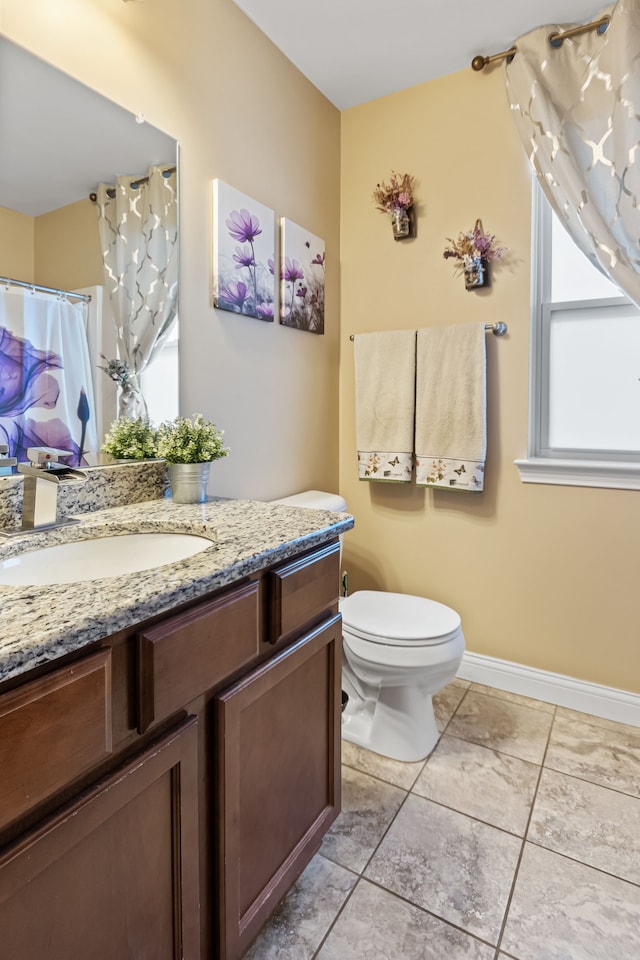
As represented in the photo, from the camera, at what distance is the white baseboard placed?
6.30 feet

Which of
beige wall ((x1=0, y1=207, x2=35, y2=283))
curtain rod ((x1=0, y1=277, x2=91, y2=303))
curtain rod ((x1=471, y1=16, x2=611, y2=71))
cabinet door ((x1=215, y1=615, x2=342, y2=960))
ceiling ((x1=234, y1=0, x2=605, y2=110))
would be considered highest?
ceiling ((x1=234, y1=0, x2=605, y2=110))

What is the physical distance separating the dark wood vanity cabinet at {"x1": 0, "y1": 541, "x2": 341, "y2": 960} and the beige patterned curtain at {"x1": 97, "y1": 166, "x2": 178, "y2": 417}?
765mm

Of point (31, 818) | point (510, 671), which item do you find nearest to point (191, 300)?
point (31, 818)

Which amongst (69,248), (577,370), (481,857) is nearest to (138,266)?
(69,248)

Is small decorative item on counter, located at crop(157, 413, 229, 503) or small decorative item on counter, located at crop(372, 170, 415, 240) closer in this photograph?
small decorative item on counter, located at crop(157, 413, 229, 503)

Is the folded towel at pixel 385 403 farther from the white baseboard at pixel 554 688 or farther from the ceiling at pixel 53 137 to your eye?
the ceiling at pixel 53 137

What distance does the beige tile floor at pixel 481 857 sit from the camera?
1117 millimetres

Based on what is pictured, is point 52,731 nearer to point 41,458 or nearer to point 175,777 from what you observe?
point 175,777

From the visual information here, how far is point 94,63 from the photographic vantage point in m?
1.31

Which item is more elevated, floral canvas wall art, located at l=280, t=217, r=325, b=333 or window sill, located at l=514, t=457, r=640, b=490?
floral canvas wall art, located at l=280, t=217, r=325, b=333

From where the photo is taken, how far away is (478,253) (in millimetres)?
2025

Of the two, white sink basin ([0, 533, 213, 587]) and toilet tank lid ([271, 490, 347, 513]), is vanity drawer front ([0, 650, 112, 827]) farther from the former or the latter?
toilet tank lid ([271, 490, 347, 513])

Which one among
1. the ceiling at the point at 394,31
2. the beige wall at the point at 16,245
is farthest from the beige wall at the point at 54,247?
the ceiling at the point at 394,31

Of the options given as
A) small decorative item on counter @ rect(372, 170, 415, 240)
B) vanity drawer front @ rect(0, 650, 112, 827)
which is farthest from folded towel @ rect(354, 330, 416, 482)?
vanity drawer front @ rect(0, 650, 112, 827)
